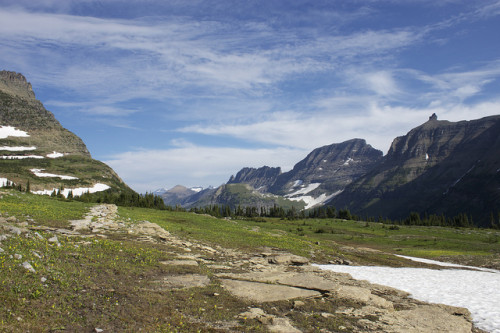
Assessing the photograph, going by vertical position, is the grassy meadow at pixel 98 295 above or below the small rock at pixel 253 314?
above

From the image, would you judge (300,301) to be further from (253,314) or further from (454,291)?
(454,291)

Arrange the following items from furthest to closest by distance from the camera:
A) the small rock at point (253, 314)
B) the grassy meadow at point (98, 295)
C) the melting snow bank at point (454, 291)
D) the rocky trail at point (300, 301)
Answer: the melting snow bank at point (454, 291) < the rocky trail at point (300, 301) < the small rock at point (253, 314) < the grassy meadow at point (98, 295)

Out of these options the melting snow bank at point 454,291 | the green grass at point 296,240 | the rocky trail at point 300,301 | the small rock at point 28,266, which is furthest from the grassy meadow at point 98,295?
the green grass at point 296,240

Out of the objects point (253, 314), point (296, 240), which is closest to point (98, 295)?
point (253, 314)

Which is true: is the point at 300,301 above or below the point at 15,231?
below

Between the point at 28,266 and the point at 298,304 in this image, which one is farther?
the point at 298,304

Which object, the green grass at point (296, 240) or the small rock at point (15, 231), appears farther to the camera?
the green grass at point (296, 240)

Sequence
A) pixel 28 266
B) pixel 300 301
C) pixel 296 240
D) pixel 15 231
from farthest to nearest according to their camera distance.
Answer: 1. pixel 296 240
2. pixel 15 231
3. pixel 300 301
4. pixel 28 266

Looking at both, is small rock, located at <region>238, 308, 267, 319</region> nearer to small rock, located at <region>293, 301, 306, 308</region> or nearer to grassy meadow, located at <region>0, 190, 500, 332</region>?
grassy meadow, located at <region>0, 190, 500, 332</region>

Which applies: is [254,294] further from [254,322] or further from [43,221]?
[43,221]

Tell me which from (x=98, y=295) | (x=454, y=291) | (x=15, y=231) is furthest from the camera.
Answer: (x=454, y=291)

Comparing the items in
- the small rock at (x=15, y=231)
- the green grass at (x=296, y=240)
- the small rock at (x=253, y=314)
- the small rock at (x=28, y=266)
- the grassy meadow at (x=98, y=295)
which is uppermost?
the small rock at (x=15, y=231)

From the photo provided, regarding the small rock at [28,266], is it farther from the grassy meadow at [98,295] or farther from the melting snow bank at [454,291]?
the melting snow bank at [454,291]

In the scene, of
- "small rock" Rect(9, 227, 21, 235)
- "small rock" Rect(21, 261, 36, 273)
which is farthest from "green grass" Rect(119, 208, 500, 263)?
"small rock" Rect(21, 261, 36, 273)
